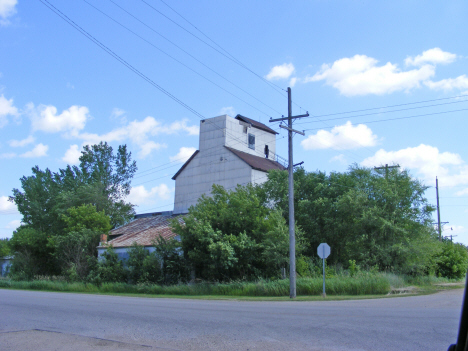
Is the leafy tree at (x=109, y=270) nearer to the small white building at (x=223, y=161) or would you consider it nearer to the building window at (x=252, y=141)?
the small white building at (x=223, y=161)

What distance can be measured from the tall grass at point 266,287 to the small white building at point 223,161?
2077 cm

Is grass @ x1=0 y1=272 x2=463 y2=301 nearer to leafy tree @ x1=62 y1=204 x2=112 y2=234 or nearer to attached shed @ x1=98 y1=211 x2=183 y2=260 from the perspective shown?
attached shed @ x1=98 y1=211 x2=183 y2=260

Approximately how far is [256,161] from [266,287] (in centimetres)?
3017

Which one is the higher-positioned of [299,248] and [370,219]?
[370,219]

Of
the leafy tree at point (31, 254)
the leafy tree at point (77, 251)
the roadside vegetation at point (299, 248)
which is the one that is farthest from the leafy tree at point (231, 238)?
the leafy tree at point (31, 254)

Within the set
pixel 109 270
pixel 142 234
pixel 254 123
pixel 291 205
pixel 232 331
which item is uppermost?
pixel 254 123

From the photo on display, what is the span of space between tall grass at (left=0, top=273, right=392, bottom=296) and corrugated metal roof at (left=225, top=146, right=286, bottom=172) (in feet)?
78.7

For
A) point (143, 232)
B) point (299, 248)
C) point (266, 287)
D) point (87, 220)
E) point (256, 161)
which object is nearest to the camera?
point (266, 287)

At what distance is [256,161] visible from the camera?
54.8 metres

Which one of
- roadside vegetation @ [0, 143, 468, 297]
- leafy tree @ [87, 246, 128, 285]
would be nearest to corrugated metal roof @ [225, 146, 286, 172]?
roadside vegetation @ [0, 143, 468, 297]

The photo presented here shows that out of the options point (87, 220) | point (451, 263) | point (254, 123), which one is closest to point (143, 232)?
point (87, 220)

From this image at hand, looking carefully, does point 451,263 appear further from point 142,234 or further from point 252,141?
point 252,141

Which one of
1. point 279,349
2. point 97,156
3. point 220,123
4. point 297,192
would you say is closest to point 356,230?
point 297,192

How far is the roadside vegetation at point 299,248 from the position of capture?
27656 millimetres
